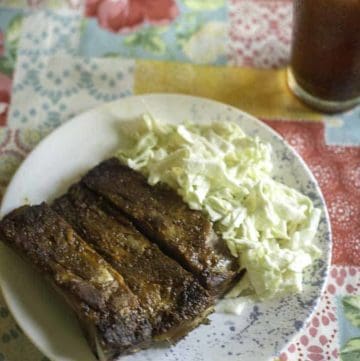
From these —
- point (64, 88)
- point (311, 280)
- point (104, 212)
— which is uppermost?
point (64, 88)

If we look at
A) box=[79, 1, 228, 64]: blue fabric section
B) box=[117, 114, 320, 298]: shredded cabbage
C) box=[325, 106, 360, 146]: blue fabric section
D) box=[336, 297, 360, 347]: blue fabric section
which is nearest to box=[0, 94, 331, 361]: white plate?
box=[117, 114, 320, 298]: shredded cabbage

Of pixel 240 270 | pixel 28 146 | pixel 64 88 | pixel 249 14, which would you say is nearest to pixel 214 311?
pixel 240 270

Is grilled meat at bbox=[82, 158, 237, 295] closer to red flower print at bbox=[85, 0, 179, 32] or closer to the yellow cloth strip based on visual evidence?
the yellow cloth strip

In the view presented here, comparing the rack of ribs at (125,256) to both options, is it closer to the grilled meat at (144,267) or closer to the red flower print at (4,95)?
the grilled meat at (144,267)

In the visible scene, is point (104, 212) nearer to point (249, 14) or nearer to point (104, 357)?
point (104, 357)

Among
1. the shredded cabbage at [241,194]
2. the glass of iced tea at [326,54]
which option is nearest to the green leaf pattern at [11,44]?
the shredded cabbage at [241,194]
